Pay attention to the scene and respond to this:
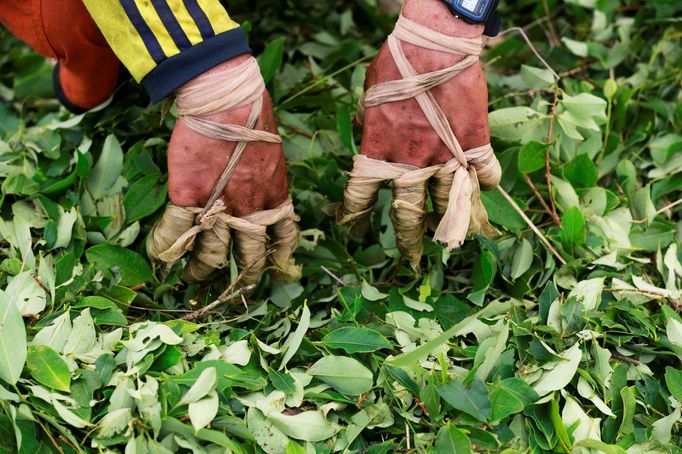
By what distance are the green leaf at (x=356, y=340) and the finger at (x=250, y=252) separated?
17 cm

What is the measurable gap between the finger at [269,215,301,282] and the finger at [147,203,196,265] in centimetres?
13

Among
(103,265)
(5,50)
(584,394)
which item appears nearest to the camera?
(584,394)

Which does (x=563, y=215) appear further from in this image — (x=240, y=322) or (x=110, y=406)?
(x=110, y=406)

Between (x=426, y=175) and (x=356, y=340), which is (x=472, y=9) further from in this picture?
(x=356, y=340)

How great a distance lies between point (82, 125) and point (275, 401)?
691 mm

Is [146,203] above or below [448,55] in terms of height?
below

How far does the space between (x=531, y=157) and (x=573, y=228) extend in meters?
0.13

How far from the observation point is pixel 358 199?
3.36ft

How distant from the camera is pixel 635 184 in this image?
4.08 feet

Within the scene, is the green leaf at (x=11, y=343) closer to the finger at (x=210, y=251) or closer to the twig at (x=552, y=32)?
the finger at (x=210, y=251)

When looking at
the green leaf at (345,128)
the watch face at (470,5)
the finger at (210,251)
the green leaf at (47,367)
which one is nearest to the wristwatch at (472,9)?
the watch face at (470,5)

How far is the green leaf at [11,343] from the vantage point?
848 mm

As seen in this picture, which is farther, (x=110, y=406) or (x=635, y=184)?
(x=635, y=184)

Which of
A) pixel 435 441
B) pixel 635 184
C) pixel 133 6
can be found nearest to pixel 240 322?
pixel 435 441
